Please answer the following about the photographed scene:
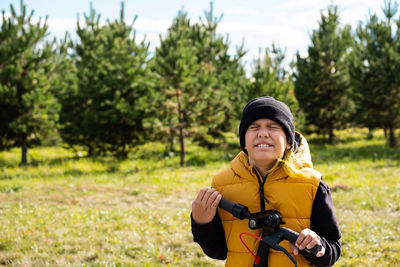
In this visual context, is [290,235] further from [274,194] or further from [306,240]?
[274,194]

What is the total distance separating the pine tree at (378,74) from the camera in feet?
62.4

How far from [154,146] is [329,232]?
2051 cm

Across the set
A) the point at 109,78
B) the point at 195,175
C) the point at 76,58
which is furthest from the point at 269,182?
the point at 76,58

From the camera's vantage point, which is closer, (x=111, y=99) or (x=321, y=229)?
(x=321, y=229)

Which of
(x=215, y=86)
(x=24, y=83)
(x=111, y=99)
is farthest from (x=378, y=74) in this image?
(x=24, y=83)

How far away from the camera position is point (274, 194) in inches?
91.2

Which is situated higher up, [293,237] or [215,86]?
[215,86]

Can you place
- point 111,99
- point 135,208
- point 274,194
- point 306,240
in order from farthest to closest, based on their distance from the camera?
point 111,99, point 135,208, point 274,194, point 306,240

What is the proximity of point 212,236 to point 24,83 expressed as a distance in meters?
16.5

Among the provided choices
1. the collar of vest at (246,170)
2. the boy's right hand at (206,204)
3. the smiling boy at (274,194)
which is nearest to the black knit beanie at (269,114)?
the smiling boy at (274,194)

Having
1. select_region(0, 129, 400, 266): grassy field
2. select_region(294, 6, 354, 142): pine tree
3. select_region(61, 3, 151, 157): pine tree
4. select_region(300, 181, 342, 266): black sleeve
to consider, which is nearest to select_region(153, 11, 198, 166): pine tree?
select_region(61, 3, 151, 157): pine tree

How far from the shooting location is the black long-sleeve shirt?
7.32 ft

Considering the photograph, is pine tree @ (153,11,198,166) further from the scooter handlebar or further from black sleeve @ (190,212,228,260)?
the scooter handlebar

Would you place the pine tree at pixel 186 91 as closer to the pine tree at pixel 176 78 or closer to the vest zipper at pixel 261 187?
the pine tree at pixel 176 78
